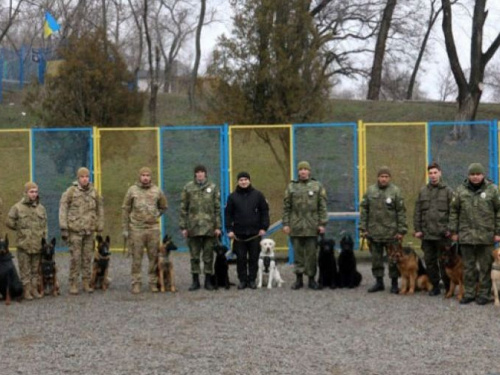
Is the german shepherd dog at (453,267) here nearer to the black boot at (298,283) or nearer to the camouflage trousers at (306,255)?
the camouflage trousers at (306,255)

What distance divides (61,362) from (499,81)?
171ft

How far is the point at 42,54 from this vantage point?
124 ft

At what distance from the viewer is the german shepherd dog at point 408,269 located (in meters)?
10.7

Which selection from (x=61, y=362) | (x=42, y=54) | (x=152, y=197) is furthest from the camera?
(x=42, y=54)

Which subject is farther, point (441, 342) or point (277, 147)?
point (277, 147)

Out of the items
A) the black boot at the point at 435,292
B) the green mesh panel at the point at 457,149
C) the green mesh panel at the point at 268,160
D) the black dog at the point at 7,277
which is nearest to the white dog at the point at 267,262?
the black boot at the point at 435,292

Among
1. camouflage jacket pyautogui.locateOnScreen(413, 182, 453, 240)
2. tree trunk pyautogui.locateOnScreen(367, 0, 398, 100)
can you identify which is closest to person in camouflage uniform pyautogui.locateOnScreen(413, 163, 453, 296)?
camouflage jacket pyautogui.locateOnScreen(413, 182, 453, 240)

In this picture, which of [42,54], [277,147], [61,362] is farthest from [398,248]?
[42,54]

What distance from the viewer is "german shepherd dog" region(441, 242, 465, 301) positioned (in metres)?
10.3

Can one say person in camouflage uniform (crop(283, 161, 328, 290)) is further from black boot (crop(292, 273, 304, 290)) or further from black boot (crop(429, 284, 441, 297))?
black boot (crop(429, 284, 441, 297))

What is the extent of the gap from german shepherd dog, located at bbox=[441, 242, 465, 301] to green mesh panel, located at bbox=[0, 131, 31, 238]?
30.9 feet

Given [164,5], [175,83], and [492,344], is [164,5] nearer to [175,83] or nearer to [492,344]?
[175,83]

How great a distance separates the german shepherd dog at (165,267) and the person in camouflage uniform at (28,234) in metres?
1.63

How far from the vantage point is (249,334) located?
8.09m
